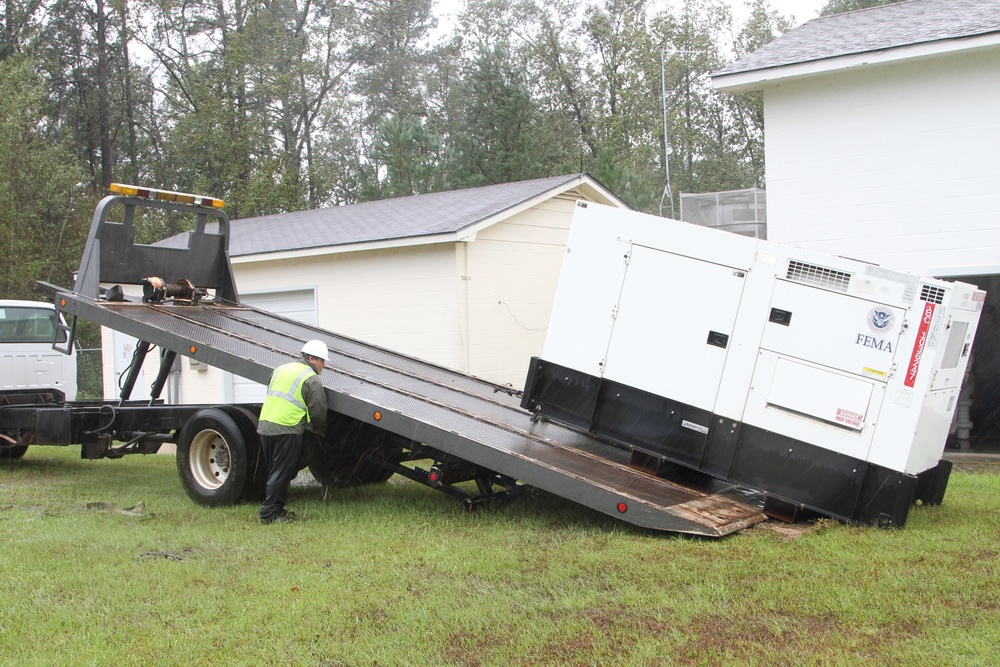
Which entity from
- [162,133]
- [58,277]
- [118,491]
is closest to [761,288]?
[118,491]

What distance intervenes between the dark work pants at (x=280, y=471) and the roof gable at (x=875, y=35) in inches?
312

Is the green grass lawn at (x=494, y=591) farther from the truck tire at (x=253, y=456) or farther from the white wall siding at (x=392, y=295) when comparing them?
the white wall siding at (x=392, y=295)

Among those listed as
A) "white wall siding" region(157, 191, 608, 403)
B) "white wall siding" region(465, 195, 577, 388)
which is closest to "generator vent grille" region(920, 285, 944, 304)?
"white wall siding" region(465, 195, 577, 388)

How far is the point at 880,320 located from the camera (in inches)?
291

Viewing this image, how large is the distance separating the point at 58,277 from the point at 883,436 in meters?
24.7

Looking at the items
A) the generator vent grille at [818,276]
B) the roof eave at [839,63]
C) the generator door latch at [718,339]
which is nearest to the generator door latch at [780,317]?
the generator vent grille at [818,276]

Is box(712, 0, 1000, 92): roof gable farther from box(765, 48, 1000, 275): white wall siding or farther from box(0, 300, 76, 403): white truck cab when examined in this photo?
box(0, 300, 76, 403): white truck cab

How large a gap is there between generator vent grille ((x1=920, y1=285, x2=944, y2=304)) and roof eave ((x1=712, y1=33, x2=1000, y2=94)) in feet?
19.0

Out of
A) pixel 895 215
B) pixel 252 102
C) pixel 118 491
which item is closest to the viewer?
pixel 118 491

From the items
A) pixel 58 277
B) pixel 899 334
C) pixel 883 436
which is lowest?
pixel 58 277

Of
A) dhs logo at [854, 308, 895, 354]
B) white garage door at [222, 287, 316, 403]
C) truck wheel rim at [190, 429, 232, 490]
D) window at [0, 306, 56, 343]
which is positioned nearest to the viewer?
dhs logo at [854, 308, 895, 354]

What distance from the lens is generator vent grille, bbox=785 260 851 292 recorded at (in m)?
7.58

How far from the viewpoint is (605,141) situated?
39.6 metres

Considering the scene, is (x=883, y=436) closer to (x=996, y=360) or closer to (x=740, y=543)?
(x=740, y=543)
